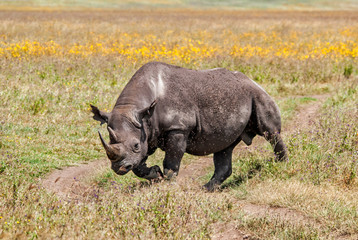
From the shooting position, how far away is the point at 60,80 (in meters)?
12.8

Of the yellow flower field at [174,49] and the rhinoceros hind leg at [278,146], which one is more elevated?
the rhinoceros hind leg at [278,146]

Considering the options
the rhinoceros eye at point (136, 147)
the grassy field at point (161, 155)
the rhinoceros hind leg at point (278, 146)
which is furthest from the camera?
the rhinoceros hind leg at point (278, 146)

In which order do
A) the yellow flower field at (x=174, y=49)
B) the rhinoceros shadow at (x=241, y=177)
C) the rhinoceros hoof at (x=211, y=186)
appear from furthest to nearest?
1. the yellow flower field at (x=174, y=49)
2. the rhinoceros shadow at (x=241, y=177)
3. the rhinoceros hoof at (x=211, y=186)

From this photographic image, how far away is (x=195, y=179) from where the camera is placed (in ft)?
22.6

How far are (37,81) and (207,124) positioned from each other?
726 cm

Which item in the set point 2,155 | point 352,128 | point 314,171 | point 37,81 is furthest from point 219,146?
point 37,81

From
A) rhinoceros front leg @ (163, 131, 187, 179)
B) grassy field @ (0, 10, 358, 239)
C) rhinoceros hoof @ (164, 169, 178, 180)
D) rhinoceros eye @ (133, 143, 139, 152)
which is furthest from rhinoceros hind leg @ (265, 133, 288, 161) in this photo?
rhinoceros eye @ (133, 143, 139, 152)

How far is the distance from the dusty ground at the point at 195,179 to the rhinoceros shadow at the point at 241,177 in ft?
1.70

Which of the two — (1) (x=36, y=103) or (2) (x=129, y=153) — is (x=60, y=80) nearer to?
(1) (x=36, y=103)

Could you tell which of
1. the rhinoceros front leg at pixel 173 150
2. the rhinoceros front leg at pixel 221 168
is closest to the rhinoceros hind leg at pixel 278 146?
the rhinoceros front leg at pixel 221 168

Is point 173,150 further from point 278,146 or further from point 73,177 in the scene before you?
point 73,177

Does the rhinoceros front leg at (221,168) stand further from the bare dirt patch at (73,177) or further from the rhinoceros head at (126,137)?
the bare dirt patch at (73,177)

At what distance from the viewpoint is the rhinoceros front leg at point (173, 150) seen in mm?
6121

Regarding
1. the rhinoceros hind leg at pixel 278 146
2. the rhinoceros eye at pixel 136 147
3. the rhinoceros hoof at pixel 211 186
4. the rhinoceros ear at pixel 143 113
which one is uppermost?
the rhinoceros ear at pixel 143 113
